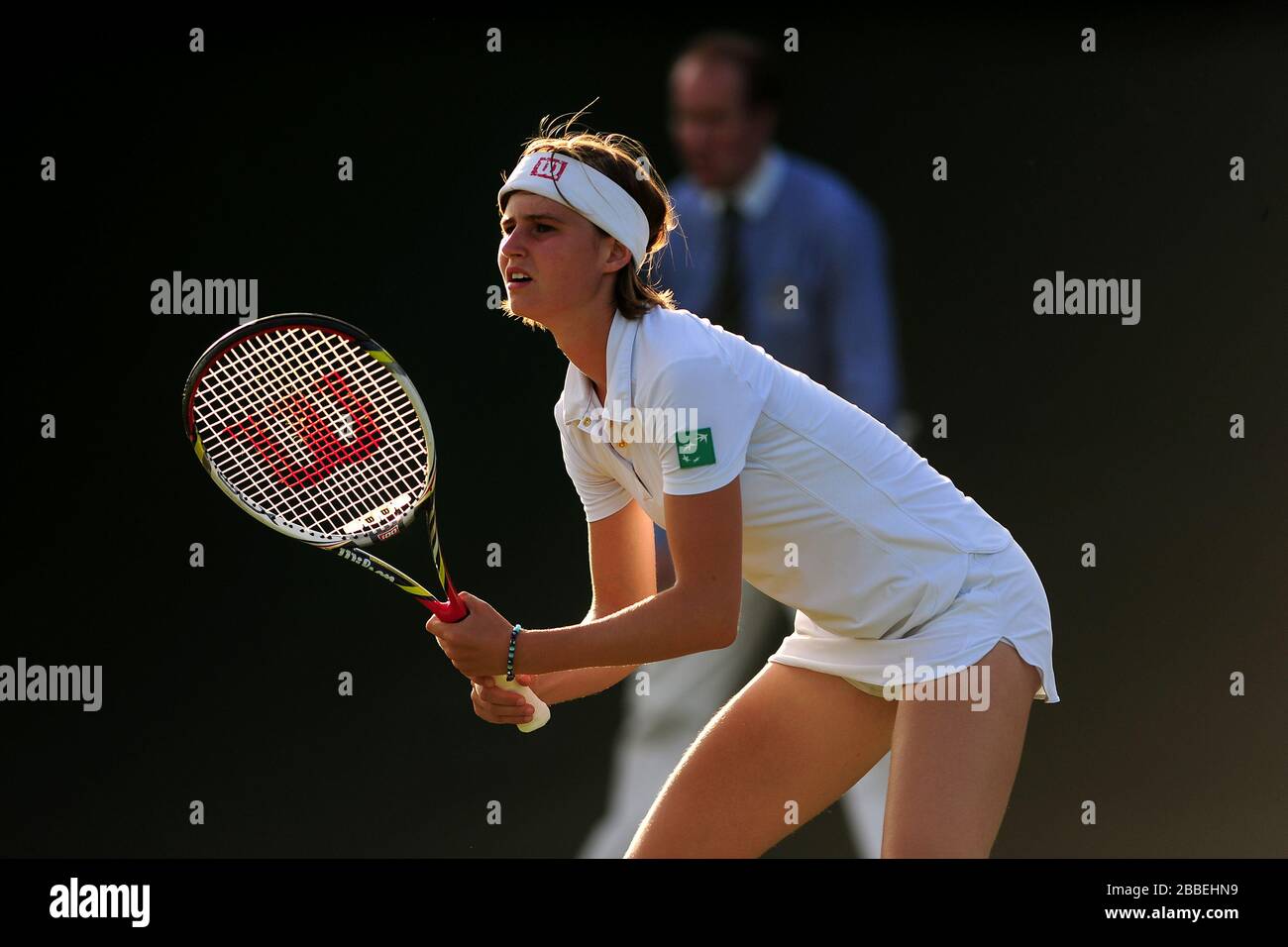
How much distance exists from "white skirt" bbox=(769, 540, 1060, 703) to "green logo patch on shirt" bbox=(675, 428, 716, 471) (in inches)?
17.2

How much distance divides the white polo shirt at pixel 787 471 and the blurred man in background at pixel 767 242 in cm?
124

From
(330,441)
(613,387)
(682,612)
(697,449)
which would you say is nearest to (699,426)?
(697,449)

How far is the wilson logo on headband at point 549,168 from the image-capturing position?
2.53 metres

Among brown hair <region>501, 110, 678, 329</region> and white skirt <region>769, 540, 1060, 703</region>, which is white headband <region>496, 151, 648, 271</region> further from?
white skirt <region>769, 540, 1060, 703</region>

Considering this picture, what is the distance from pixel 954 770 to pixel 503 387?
6.16 feet

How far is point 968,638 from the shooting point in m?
2.51

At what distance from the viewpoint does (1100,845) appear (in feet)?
13.4

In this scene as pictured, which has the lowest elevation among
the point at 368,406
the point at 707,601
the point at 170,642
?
the point at 170,642

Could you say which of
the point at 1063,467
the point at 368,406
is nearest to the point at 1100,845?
the point at 1063,467

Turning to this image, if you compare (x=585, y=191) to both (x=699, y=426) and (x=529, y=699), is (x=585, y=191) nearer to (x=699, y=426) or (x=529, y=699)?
(x=699, y=426)

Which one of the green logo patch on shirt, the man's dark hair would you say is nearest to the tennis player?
the green logo patch on shirt

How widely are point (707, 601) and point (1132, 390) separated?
1969 millimetres
